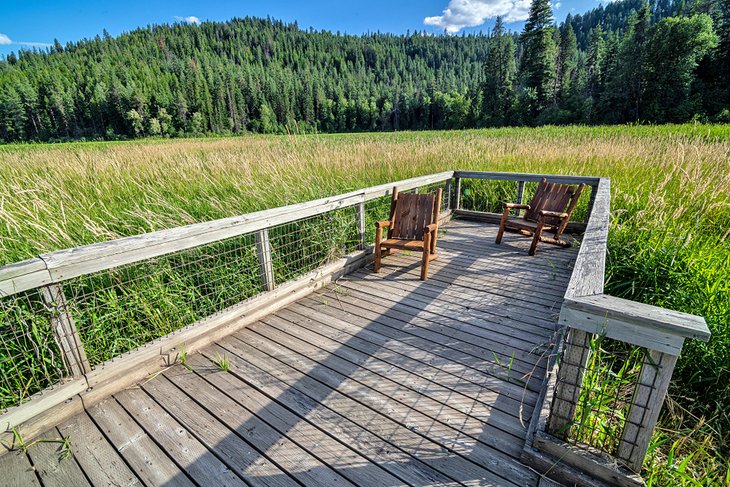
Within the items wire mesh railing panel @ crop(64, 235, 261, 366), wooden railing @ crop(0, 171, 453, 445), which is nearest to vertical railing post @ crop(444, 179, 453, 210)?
wooden railing @ crop(0, 171, 453, 445)

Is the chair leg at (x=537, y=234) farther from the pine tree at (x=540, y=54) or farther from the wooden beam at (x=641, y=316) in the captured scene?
the pine tree at (x=540, y=54)

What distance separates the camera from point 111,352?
2.22m

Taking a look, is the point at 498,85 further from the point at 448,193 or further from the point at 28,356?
the point at 28,356

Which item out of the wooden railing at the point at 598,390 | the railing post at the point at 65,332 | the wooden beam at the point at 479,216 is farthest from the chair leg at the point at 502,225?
the railing post at the point at 65,332

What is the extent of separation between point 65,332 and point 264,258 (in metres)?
1.35

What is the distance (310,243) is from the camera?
375 cm

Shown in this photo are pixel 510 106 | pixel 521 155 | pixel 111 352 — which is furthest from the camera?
pixel 510 106

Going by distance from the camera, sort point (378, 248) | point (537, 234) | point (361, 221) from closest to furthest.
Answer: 1. point (378, 248)
2. point (361, 221)
3. point (537, 234)

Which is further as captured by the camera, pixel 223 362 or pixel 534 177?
pixel 534 177

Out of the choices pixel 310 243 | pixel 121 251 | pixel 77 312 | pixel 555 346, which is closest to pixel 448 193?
pixel 310 243

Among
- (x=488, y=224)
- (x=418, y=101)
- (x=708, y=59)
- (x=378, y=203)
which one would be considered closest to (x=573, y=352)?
(x=378, y=203)

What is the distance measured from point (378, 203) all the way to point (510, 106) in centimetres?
4067

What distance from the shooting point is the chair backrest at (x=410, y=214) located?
396 cm

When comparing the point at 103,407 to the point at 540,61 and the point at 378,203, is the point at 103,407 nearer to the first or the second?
the point at 378,203
